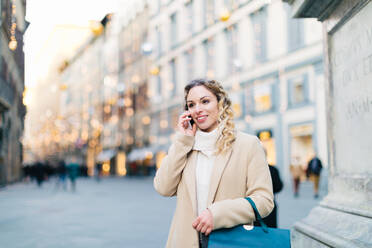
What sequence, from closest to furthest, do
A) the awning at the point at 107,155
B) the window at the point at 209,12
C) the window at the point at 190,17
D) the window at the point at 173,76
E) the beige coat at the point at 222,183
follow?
the beige coat at the point at 222,183
the window at the point at 209,12
the window at the point at 190,17
the window at the point at 173,76
the awning at the point at 107,155

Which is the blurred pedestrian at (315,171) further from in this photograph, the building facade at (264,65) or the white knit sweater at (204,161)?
the white knit sweater at (204,161)

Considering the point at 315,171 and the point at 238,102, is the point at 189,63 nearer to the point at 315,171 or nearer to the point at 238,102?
the point at 238,102

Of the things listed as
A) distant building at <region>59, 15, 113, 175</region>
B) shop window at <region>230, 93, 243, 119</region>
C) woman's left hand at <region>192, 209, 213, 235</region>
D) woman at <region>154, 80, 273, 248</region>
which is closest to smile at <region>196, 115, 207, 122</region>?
woman at <region>154, 80, 273, 248</region>

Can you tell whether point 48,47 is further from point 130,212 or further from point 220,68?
point 130,212

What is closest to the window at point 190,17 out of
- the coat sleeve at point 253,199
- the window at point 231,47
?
the window at point 231,47

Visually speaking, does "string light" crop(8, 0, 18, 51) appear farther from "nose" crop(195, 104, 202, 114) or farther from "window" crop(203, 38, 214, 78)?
"window" crop(203, 38, 214, 78)

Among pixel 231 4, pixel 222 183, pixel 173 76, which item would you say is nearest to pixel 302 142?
pixel 231 4

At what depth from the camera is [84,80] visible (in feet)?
237

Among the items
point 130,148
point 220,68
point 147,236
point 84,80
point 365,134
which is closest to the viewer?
point 365,134

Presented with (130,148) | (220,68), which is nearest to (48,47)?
(130,148)

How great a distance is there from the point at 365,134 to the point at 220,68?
27.6 metres

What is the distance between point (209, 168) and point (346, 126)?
250 centimetres

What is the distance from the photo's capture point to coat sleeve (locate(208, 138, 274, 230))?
253 cm

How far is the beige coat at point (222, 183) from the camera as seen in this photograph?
264 centimetres
